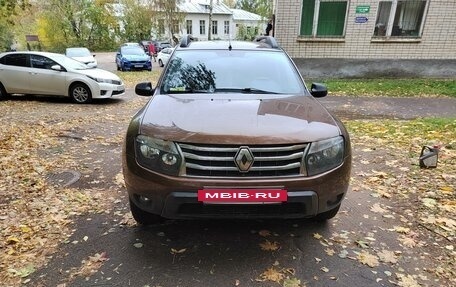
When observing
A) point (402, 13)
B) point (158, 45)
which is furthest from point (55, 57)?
point (158, 45)

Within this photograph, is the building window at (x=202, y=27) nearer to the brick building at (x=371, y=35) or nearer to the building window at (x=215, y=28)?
the building window at (x=215, y=28)

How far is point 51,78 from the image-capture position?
34.1 ft

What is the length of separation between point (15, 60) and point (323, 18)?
10708mm

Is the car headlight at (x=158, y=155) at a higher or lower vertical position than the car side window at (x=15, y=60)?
higher

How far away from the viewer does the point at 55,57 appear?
35.0 feet

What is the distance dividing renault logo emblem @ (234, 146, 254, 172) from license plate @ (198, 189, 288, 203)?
0.17 meters

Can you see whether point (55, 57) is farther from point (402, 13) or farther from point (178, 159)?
point (402, 13)

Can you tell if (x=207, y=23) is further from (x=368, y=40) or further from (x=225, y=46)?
(x=225, y=46)

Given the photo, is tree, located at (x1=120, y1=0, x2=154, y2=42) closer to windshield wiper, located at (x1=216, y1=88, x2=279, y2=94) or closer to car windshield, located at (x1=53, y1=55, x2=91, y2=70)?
car windshield, located at (x1=53, y1=55, x2=91, y2=70)

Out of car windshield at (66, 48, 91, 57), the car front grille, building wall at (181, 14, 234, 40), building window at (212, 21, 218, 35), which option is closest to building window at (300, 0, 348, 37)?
the car front grille

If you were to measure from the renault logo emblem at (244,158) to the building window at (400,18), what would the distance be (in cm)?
1262

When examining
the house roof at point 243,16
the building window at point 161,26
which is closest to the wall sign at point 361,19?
the building window at point 161,26

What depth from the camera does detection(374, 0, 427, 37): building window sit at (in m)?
12.8

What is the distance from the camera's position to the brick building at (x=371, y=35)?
1273 cm
